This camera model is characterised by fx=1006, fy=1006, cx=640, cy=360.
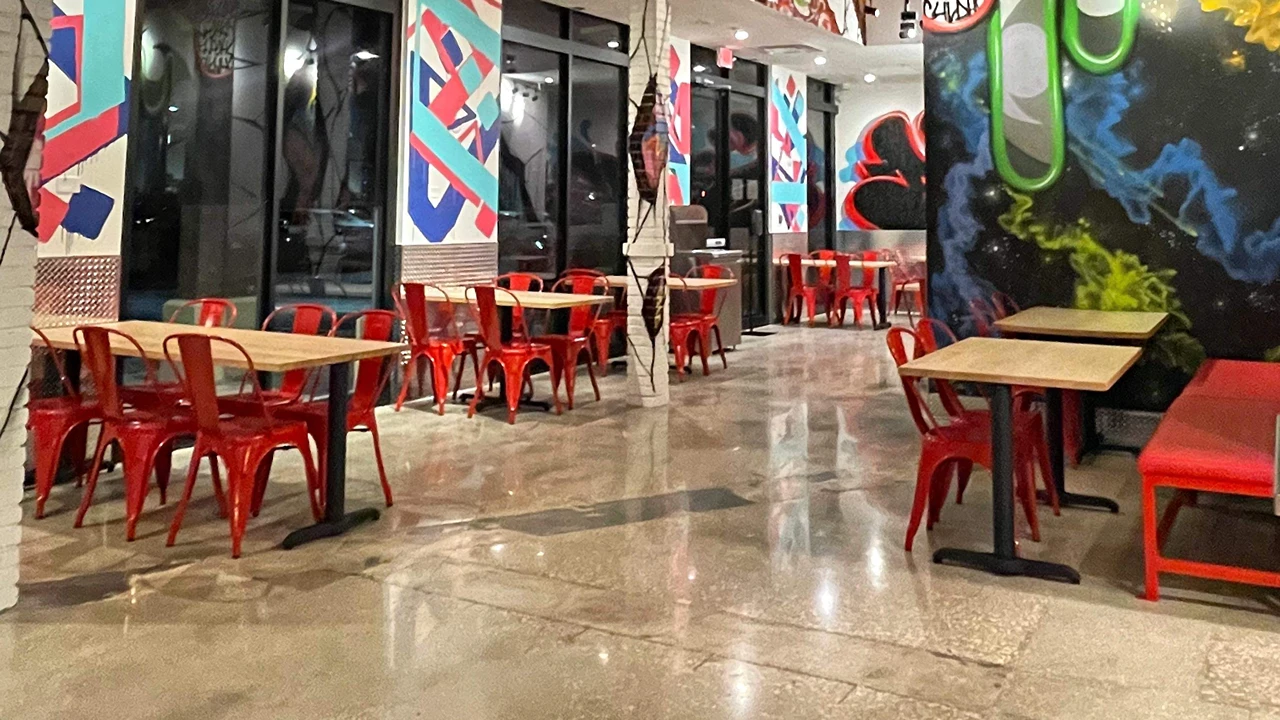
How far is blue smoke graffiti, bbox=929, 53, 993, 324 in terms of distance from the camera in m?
7.03

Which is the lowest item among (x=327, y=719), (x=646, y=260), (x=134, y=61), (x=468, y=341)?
(x=327, y=719)

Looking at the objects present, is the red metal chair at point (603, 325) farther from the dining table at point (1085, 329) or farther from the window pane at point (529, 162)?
the dining table at point (1085, 329)

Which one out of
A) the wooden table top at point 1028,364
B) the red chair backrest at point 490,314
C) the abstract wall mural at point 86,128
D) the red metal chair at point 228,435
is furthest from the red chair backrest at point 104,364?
the wooden table top at point 1028,364

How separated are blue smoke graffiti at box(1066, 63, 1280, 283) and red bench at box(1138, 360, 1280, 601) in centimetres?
176

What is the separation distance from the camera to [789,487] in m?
5.39

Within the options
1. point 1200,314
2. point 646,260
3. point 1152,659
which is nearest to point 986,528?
point 1152,659

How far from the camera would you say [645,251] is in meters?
7.73

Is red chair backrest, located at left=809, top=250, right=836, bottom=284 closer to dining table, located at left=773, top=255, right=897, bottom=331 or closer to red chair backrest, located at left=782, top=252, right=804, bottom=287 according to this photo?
dining table, located at left=773, top=255, right=897, bottom=331

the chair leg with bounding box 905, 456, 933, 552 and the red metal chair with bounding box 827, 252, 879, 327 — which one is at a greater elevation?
the red metal chair with bounding box 827, 252, 879, 327

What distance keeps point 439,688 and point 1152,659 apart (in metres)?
2.21

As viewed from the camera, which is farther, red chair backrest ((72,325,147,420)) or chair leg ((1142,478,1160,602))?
red chair backrest ((72,325,147,420))

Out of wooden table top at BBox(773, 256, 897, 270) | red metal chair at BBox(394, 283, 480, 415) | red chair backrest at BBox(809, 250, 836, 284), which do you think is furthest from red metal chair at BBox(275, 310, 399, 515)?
red chair backrest at BBox(809, 250, 836, 284)

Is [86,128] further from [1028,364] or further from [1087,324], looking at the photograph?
[1087,324]

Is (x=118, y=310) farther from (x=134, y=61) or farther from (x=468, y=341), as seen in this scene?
(x=468, y=341)
